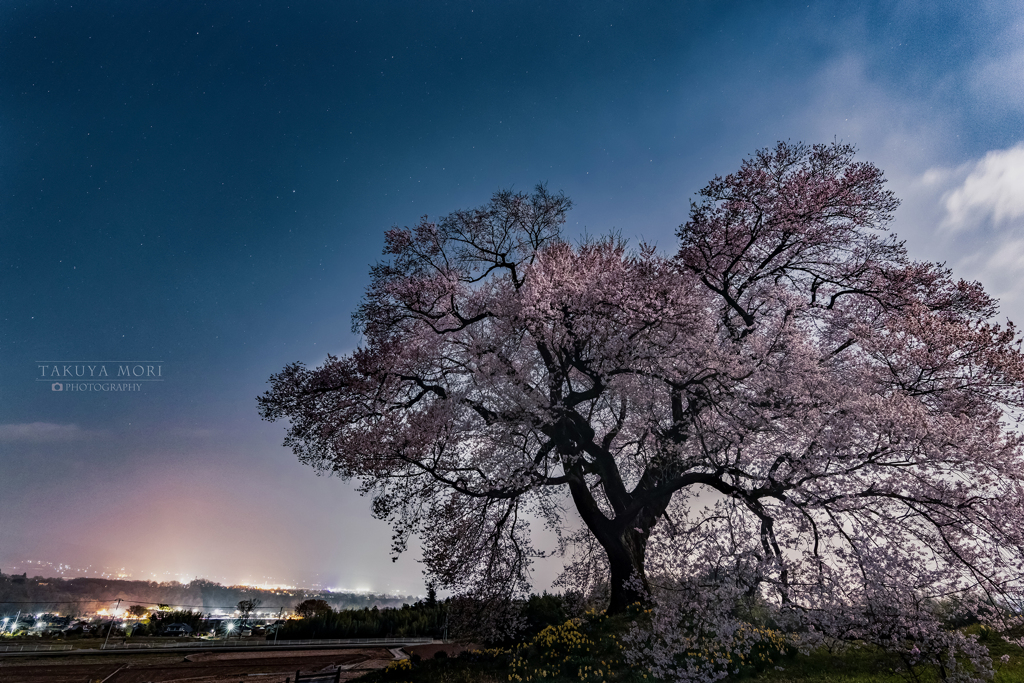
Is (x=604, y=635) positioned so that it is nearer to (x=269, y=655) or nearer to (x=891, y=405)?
(x=891, y=405)

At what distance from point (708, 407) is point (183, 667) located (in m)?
14.4

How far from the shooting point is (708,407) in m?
11.0

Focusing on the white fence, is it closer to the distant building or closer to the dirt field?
the dirt field

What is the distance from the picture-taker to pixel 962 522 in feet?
27.0

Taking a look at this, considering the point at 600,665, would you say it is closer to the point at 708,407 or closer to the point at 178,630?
the point at 708,407

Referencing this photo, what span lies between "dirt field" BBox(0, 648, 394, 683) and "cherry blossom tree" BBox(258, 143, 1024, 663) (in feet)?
14.3

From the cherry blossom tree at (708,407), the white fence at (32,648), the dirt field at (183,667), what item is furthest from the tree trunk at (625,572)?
the white fence at (32,648)

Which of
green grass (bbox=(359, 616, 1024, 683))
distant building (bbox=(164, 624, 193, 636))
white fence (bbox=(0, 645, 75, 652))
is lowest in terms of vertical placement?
distant building (bbox=(164, 624, 193, 636))

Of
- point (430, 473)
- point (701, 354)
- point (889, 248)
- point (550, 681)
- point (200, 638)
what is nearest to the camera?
point (550, 681)

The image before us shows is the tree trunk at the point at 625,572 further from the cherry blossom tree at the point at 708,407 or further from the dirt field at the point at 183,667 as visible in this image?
the dirt field at the point at 183,667

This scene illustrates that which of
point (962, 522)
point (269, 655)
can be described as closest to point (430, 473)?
point (269, 655)

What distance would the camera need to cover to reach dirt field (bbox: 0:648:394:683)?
1072 cm

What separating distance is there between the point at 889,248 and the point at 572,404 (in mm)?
8264

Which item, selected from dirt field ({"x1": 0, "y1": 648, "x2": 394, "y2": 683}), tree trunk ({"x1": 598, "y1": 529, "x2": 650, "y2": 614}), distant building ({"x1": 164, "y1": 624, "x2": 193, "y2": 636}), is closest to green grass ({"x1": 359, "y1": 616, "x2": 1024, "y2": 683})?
tree trunk ({"x1": 598, "y1": 529, "x2": 650, "y2": 614})
